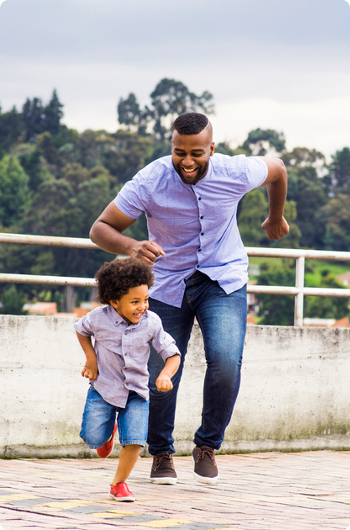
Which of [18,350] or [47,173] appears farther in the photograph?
[47,173]

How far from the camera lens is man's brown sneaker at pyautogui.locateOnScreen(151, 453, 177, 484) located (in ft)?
12.8

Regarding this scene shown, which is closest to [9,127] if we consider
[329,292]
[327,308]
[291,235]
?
[291,235]

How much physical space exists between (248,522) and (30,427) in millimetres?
2209

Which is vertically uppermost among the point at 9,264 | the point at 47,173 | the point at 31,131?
the point at 31,131

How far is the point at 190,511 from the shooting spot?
10.5 ft

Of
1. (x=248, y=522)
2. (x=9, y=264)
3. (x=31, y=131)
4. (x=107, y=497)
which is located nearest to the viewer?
(x=248, y=522)

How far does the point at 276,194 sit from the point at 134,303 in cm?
119

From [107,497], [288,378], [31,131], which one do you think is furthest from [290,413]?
[31,131]

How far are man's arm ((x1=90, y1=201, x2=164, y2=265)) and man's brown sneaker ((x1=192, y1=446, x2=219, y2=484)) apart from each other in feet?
3.46

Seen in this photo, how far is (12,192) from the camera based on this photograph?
362ft

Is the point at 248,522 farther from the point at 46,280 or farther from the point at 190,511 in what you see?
the point at 46,280

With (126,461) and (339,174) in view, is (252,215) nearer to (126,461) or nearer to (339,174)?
(339,174)

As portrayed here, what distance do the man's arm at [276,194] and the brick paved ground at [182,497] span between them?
4.41 ft

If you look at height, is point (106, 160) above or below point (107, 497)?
above
